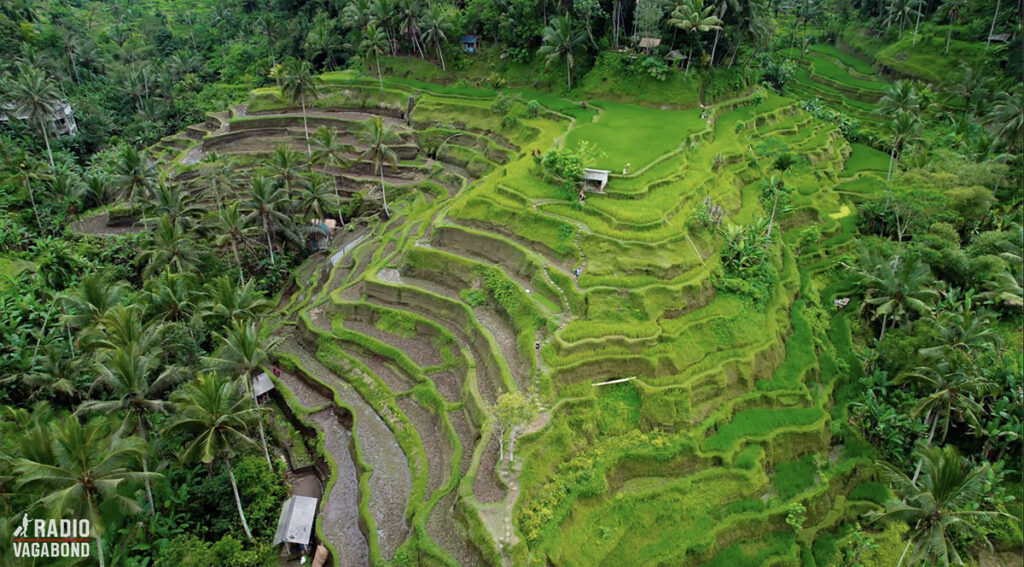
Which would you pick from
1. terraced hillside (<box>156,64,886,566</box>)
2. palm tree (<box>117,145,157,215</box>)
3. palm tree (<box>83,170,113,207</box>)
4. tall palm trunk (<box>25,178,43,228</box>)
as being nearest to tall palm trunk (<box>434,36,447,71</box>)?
terraced hillside (<box>156,64,886,566</box>)

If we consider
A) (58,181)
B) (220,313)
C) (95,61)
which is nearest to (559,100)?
(220,313)

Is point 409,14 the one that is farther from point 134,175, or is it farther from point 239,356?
point 239,356

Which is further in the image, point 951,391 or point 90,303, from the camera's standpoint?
point 90,303

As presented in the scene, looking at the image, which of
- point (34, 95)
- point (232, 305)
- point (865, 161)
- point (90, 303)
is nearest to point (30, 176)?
point (34, 95)

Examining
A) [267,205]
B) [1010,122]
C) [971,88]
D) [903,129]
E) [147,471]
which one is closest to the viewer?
[147,471]

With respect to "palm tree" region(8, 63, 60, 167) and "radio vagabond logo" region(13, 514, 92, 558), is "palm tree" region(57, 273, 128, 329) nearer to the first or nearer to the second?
"radio vagabond logo" region(13, 514, 92, 558)

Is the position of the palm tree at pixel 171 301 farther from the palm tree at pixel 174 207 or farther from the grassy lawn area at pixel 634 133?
the grassy lawn area at pixel 634 133

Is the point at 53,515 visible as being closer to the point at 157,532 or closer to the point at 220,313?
the point at 157,532

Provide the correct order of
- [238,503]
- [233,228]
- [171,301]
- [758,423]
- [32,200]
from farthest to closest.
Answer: [32,200] < [233,228] < [171,301] < [758,423] < [238,503]
